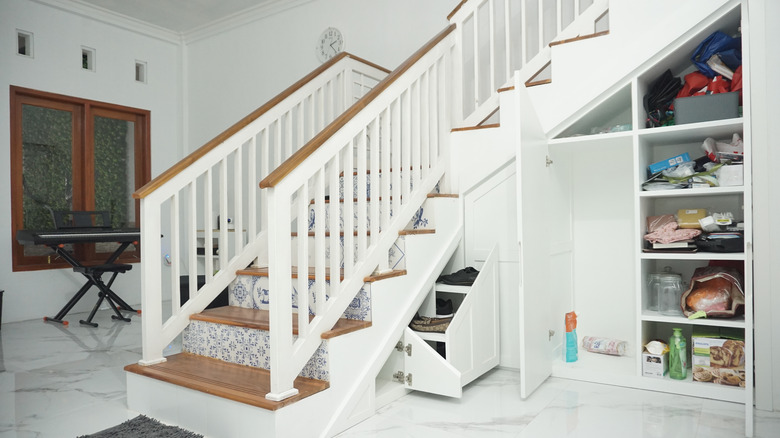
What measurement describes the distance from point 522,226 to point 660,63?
3.80 ft

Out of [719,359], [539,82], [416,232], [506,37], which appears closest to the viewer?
[719,359]

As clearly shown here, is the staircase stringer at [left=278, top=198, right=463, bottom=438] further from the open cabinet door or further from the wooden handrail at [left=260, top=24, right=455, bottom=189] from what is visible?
the wooden handrail at [left=260, top=24, right=455, bottom=189]

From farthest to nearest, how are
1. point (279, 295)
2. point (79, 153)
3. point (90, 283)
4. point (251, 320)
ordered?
point (79, 153) → point (90, 283) → point (251, 320) → point (279, 295)

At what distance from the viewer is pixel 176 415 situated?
2256 millimetres

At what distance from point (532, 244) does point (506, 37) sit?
1.32 metres

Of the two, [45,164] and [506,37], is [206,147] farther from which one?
[45,164]

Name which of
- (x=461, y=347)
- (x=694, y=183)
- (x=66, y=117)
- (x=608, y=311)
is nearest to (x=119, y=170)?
(x=66, y=117)

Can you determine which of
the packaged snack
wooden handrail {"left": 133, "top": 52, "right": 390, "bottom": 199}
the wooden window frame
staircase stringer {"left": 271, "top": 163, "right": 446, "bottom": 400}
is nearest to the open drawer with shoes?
staircase stringer {"left": 271, "top": 163, "right": 446, "bottom": 400}

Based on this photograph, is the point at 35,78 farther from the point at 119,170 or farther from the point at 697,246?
the point at 697,246

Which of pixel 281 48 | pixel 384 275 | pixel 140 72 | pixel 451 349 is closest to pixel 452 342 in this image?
pixel 451 349

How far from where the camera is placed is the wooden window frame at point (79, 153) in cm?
476

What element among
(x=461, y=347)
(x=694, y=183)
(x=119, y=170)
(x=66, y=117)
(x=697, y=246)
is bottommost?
(x=461, y=347)

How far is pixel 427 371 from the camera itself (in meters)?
2.49

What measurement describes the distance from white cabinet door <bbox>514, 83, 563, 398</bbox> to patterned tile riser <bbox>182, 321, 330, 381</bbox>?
96 centimetres
